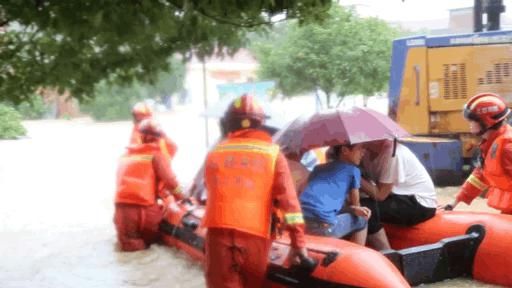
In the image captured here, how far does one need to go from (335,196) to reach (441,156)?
7.02m

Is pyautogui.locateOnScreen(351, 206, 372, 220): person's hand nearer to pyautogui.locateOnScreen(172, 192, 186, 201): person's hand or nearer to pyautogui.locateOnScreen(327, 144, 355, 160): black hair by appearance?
pyautogui.locateOnScreen(327, 144, 355, 160): black hair

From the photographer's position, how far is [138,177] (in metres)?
7.50

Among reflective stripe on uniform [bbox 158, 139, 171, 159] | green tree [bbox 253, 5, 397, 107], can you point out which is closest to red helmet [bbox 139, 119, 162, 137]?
reflective stripe on uniform [bbox 158, 139, 171, 159]

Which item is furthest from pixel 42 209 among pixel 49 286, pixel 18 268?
pixel 49 286

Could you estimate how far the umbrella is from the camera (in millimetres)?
5285

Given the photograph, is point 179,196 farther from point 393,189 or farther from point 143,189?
point 393,189

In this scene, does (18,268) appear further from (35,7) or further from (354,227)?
(35,7)

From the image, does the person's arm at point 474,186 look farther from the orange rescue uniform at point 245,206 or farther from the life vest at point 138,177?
the life vest at point 138,177

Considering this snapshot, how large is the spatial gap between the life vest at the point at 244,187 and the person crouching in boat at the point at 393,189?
1432 millimetres

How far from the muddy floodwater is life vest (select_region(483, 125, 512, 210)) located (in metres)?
0.72

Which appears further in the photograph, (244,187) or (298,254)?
(298,254)

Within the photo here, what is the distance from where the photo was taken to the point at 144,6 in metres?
3.30

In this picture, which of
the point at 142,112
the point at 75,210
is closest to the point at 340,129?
the point at 142,112

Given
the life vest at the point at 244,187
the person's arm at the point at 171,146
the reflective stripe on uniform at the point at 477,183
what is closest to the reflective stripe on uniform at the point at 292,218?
the life vest at the point at 244,187
